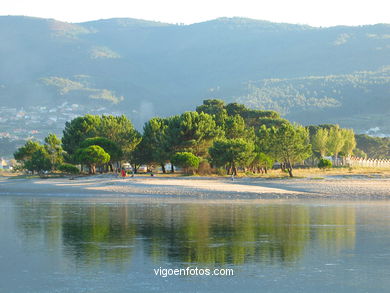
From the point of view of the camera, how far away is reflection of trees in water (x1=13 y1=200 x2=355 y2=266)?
26688mm

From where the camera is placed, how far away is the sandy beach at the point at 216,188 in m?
55.8

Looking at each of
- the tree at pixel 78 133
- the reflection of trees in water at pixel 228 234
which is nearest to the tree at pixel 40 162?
the tree at pixel 78 133

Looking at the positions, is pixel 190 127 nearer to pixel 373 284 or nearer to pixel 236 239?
pixel 236 239

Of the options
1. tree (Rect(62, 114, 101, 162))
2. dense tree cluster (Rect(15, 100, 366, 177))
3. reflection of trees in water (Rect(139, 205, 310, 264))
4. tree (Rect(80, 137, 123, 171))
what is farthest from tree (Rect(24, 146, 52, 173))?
reflection of trees in water (Rect(139, 205, 310, 264))

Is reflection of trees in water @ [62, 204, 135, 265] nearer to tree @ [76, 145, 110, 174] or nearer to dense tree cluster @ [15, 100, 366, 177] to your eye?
tree @ [76, 145, 110, 174]

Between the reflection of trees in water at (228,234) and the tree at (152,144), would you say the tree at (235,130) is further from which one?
the reflection of trees in water at (228,234)

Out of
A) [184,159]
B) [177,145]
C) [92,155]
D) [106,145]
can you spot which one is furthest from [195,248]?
[106,145]

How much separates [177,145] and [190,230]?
152 ft

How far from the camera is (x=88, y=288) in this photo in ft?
68.5

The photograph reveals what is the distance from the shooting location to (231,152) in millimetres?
72375

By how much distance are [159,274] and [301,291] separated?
514 centimetres

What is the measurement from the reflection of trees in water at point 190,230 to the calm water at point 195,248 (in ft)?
0.17

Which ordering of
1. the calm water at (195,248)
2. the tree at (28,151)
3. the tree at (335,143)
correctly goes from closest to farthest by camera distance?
the calm water at (195,248)
the tree at (28,151)
the tree at (335,143)

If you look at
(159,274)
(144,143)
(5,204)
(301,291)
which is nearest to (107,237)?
(159,274)
